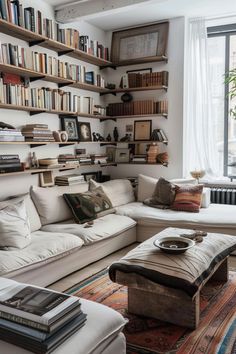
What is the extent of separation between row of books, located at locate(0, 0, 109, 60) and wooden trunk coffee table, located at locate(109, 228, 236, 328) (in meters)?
2.72

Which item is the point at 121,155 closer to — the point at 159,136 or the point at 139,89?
the point at 159,136

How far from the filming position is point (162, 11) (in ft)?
15.6

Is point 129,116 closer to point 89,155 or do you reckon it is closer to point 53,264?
point 89,155

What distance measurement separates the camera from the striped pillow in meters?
4.34

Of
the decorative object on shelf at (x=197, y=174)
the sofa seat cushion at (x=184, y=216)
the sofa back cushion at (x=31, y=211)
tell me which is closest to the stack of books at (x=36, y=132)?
the sofa back cushion at (x=31, y=211)

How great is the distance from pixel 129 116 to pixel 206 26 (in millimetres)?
1693

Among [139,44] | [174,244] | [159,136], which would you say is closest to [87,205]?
[174,244]

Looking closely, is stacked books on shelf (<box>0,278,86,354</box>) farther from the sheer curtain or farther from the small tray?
the sheer curtain

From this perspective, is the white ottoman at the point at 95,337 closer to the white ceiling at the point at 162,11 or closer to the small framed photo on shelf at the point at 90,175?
the small framed photo on shelf at the point at 90,175

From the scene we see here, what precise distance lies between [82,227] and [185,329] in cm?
159

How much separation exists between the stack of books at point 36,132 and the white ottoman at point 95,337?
8.30 feet

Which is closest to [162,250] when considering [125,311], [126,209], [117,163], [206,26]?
[125,311]

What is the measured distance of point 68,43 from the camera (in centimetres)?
447

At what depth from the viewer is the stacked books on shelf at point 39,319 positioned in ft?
4.59
